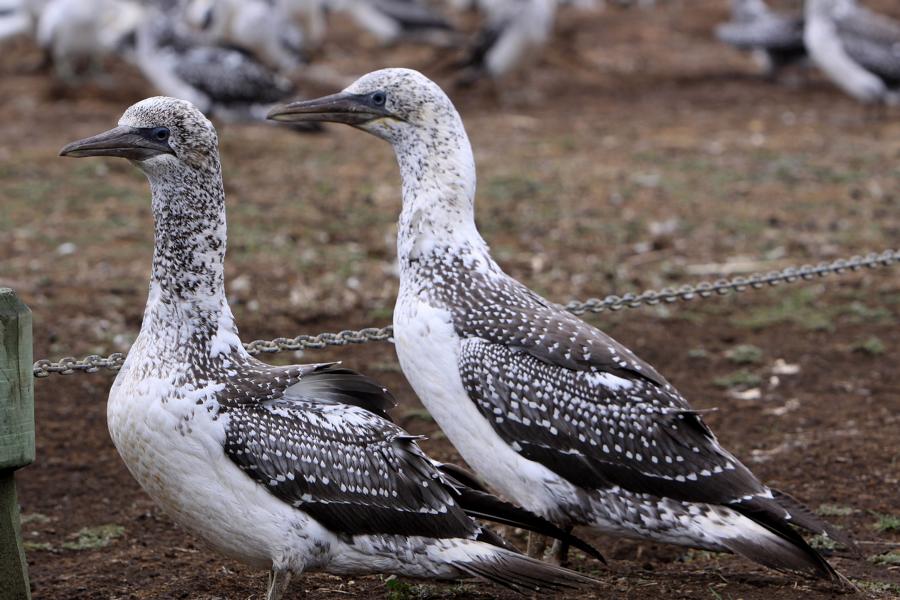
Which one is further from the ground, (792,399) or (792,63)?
(792,63)

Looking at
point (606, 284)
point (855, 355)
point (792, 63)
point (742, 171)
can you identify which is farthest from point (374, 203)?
point (792, 63)

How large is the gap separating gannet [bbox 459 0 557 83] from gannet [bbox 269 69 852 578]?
1209 centimetres

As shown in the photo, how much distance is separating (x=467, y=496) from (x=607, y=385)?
717 millimetres

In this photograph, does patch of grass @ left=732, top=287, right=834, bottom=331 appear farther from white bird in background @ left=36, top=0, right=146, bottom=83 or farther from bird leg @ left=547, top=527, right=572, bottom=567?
white bird in background @ left=36, top=0, right=146, bottom=83

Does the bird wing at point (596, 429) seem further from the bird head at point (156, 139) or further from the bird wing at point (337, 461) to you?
the bird head at point (156, 139)

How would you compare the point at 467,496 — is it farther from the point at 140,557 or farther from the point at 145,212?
the point at 145,212

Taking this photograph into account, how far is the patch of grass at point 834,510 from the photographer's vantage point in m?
5.82

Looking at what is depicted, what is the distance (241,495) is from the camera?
14.5 feet

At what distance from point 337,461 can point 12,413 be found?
1.09m

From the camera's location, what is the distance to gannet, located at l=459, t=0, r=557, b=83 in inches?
667

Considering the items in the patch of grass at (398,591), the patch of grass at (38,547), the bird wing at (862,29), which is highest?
the bird wing at (862,29)

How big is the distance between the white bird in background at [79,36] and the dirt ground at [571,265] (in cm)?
56

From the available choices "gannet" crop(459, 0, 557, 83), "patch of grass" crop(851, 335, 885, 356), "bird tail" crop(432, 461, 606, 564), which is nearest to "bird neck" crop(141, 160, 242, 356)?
"bird tail" crop(432, 461, 606, 564)

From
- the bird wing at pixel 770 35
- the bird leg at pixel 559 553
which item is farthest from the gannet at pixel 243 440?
the bird wing at pixel 770 35
